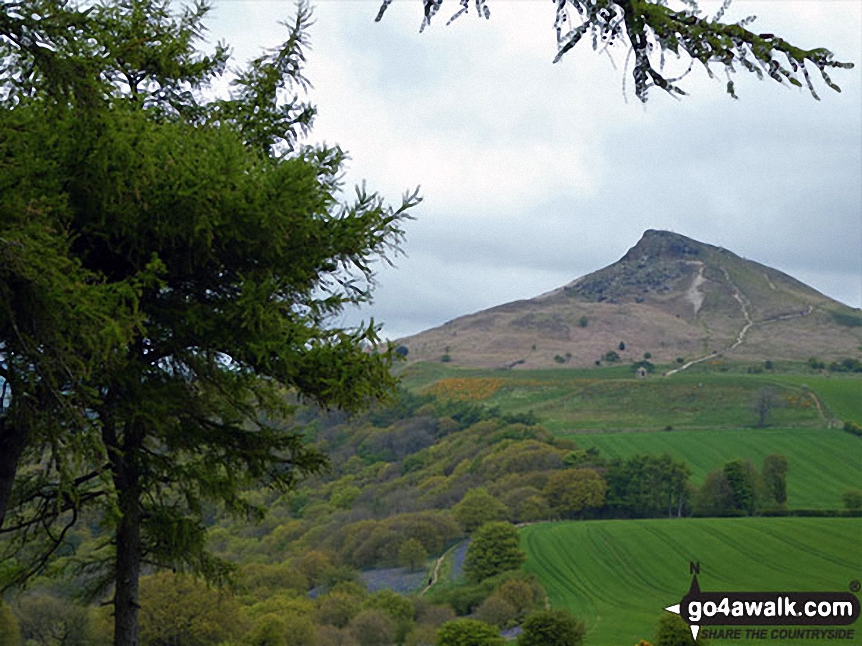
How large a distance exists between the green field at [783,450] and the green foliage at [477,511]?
18.6 m

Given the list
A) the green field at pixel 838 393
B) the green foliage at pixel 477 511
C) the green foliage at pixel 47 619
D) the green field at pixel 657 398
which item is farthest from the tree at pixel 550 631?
the green field at pixel 838 393

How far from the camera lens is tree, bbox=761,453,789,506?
71.4 metres

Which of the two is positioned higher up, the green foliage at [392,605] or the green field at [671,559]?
the green foliage at [392,605]

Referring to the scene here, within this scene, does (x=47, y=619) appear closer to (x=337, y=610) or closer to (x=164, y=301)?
(x=337, y=610)

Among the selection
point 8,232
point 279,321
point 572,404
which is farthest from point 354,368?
point 572,404

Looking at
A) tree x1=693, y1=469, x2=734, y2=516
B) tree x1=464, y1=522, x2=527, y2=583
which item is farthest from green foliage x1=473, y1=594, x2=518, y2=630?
tree x1=693, y1=469, x2=734, y2=516

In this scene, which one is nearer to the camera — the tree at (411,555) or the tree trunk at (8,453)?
the tree trunk at (8,453)

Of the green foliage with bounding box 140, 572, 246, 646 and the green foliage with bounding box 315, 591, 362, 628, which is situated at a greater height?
the green foliage with bounding box 140, 572, 246, 646

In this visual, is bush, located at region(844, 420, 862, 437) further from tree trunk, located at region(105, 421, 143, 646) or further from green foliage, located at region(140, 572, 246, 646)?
tree trunk, located at region(105, 421, 143, 646)

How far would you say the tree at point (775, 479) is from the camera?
7144 centimetres

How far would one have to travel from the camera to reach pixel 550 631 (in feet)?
105

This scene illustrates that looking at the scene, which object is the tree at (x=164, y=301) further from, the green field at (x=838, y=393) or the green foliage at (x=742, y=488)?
the green field at (x=838, y=393)

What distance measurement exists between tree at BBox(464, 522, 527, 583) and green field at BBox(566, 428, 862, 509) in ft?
83.4

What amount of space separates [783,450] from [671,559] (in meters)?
27.0
